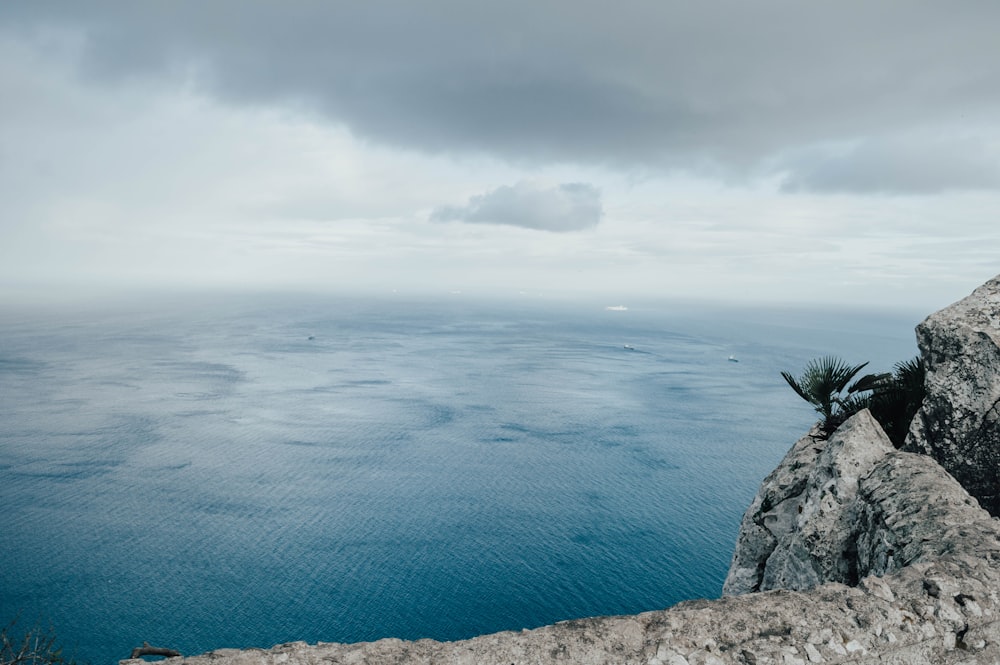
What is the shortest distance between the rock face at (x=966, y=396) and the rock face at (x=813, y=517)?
84 cm

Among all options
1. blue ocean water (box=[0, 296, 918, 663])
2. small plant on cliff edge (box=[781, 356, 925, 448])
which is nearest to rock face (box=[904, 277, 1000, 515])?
small plant on cliff edge (box=[781, 356, 925, 448])

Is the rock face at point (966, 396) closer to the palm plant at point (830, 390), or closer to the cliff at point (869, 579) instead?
the cliff at point (869, 579)

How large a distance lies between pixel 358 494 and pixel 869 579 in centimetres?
4995

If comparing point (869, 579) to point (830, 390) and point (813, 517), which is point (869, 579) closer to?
point (813, 517)

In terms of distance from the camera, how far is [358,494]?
51531mm

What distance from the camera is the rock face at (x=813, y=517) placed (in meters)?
9.52

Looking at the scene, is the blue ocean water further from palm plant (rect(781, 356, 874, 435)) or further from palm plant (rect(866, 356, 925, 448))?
palm plant (rect(866, 356, 925, 448))

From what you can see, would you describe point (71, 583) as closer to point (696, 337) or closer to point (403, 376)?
point (403, 376)

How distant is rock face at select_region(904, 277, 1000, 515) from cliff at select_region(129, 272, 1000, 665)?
0.02 metres

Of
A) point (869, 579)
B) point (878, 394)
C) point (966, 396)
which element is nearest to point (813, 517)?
point (966, 396)

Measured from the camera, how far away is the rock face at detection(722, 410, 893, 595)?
9.52m

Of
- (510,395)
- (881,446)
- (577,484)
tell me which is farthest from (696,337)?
(881,446)

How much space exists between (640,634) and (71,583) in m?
44.6

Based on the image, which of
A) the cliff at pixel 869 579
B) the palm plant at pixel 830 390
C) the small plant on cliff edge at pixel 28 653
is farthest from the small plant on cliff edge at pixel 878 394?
the small plant on cliff edge at pixel 28 653
